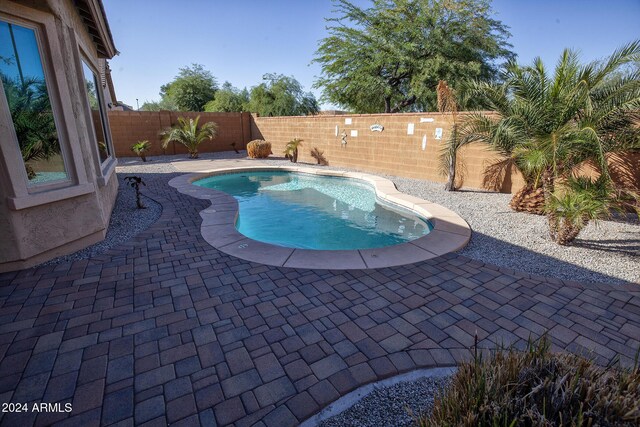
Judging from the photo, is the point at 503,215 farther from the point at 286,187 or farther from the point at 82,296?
the point at 82,296

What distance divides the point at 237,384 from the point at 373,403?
41.9 inches

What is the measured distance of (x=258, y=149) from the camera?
16422mm

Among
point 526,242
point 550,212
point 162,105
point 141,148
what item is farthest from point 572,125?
point 162,105

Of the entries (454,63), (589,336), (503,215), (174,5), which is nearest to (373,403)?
(589,336)

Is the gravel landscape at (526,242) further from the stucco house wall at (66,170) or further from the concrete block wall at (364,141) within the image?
the concrete block wall at (364,141)

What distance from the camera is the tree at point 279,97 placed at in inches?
1106

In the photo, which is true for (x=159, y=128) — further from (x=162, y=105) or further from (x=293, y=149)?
(x=162, y=105)

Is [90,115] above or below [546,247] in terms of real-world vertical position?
above

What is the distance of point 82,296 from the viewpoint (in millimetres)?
3627

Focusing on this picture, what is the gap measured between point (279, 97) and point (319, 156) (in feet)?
52.1

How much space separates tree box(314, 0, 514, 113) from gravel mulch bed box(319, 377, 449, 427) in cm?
1710

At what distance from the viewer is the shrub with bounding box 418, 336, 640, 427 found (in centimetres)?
142

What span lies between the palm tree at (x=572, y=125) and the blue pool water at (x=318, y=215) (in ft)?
8.10

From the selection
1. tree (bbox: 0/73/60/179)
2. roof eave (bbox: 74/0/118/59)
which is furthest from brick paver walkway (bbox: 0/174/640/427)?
roof eave (bbox: 74/0/118/59)
